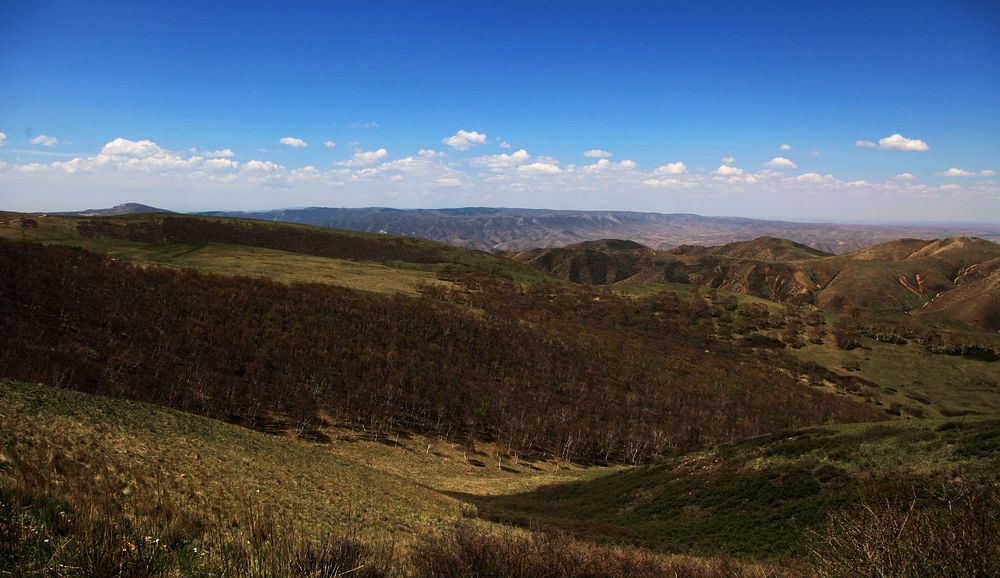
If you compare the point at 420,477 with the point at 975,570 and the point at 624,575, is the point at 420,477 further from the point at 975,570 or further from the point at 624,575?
the point at 975,570

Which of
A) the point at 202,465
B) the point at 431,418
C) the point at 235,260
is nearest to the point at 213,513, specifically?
the point at 202,465

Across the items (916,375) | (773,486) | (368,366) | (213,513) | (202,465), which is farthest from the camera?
(916,375)

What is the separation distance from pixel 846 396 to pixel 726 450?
114 m

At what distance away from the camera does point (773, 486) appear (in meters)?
29.8

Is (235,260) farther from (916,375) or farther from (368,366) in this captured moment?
(916,375)

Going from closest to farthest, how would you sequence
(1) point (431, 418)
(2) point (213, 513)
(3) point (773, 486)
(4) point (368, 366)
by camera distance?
1. (2) point (213, 513)
2. (3) point (773, 486)
3. (1) point (431, 418)
4. (4) point (368, 366)

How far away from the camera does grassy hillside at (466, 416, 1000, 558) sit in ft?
80.4

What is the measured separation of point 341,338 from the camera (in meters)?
89.5

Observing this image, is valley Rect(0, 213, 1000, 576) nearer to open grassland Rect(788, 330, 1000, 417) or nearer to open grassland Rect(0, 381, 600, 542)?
open grassland Rect(0, 381, 600, 542)

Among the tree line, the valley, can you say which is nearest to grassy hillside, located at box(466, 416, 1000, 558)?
the valley

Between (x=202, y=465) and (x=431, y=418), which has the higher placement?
(x=202, y=465)

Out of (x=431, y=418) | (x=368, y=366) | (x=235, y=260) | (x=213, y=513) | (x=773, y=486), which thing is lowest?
(x=431, y=418)

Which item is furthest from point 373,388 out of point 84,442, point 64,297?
point 84,442

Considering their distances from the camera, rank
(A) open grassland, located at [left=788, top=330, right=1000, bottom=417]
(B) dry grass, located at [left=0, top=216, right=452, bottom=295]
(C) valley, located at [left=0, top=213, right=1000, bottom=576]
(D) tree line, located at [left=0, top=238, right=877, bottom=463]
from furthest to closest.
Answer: (B) dry grass, located at [left=0, top=216, right=452, bottom=295]
(A) open grassland, located at [left=788, top=330, right=1000, bottom=417]
(D) tree line, located at [left=0, top=238, right=877, bottom=463]
(C) valley, located at [left=0, top=213, right=1000, bottom=576]
